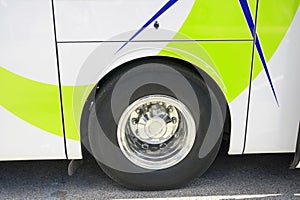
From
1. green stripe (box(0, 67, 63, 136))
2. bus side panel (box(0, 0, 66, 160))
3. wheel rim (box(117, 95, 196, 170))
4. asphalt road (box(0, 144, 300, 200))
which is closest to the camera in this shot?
bus side panel (box(0, 0, 66, 160))

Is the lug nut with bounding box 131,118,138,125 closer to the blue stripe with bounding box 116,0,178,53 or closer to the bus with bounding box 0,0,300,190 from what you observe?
the bus with bounding box 0,0,300,190

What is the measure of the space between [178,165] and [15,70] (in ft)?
4.24

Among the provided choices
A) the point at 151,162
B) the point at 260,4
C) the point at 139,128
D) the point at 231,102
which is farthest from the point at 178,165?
the point at 260,4

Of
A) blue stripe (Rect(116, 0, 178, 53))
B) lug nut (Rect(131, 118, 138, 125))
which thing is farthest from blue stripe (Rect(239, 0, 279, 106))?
lug nut (Rect(131, 118, 138, 125))

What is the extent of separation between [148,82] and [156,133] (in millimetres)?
442

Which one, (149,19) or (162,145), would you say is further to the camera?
(162,145)

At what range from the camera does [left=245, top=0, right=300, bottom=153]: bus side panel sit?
2.72 meters

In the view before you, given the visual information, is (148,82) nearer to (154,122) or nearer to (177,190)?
(154,122)

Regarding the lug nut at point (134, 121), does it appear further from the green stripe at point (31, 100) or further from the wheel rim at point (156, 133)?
the green stripe at point (31, 100)

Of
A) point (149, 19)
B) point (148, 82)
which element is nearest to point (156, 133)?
point (148, 82)

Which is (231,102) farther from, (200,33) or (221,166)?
(221,166)

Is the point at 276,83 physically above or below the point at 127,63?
below

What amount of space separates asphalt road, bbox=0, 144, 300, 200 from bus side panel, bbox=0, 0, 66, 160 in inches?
14.0

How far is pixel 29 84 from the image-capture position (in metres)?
2.77
